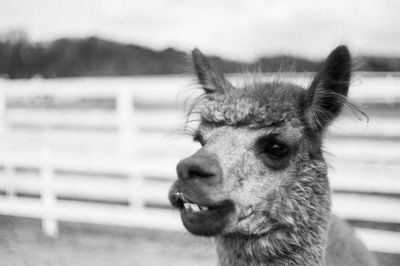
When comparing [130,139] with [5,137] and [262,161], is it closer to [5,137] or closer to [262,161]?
[5,137]

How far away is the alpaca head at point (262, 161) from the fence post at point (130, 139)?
357cm

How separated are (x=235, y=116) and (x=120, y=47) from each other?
1237 inches

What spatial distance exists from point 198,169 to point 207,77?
1058mm

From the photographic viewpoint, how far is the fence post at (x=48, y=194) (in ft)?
20.4

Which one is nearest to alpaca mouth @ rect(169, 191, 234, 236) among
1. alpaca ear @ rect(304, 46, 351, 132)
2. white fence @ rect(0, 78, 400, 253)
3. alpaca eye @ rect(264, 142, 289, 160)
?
alpaca eye @ rect(264, 142, 289, 160)

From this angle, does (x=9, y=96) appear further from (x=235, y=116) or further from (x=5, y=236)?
(x=235, y=116)

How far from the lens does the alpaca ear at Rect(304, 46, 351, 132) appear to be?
2.29 meters

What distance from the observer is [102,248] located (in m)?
5.62

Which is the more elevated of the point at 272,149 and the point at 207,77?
the point at 207,77

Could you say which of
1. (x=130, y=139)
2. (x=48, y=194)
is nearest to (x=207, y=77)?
(x=130, y=139)

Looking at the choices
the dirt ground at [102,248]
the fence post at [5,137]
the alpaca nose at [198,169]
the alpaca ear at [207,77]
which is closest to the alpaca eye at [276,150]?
the alpaca nose at [198,169]

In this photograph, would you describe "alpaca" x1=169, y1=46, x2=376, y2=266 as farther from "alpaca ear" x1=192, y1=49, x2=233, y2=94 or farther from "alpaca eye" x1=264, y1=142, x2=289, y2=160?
"alpaca ear" x1=192, y1=49, x2=233, y2=94

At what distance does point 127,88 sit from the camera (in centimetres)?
593

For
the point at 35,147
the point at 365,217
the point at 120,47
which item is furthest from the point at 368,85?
the point at 120,47
